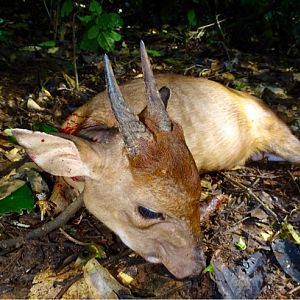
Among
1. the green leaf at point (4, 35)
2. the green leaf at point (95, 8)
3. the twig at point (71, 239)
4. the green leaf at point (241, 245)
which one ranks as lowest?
the green leaf at point (241, 245)

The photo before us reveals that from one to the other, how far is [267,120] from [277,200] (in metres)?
0.98

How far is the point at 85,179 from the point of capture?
3.79 metres

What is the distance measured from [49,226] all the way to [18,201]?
29 centimetres

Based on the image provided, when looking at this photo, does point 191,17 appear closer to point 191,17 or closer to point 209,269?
point 191,17

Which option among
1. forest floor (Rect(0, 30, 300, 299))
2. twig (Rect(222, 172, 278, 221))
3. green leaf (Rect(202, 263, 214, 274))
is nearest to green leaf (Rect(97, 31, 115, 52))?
forest floor (Rect(0, 30, 300, 299))

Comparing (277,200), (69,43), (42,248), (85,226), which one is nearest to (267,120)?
(277,200)

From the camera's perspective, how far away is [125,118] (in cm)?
328

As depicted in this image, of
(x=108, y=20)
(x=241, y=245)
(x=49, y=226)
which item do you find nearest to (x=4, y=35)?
(x=108, y=20)

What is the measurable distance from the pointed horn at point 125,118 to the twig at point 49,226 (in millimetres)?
924

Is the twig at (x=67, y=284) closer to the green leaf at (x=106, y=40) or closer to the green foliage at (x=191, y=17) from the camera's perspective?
the green leaf at (x=106, y=40)

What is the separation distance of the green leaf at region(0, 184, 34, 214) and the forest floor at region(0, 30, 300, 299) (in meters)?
0.18

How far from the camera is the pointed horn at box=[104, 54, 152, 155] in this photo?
320cm

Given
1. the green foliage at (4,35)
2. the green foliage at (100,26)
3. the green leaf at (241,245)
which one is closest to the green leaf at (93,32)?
the green foliage at (100,26)

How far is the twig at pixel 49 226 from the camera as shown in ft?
12.8
